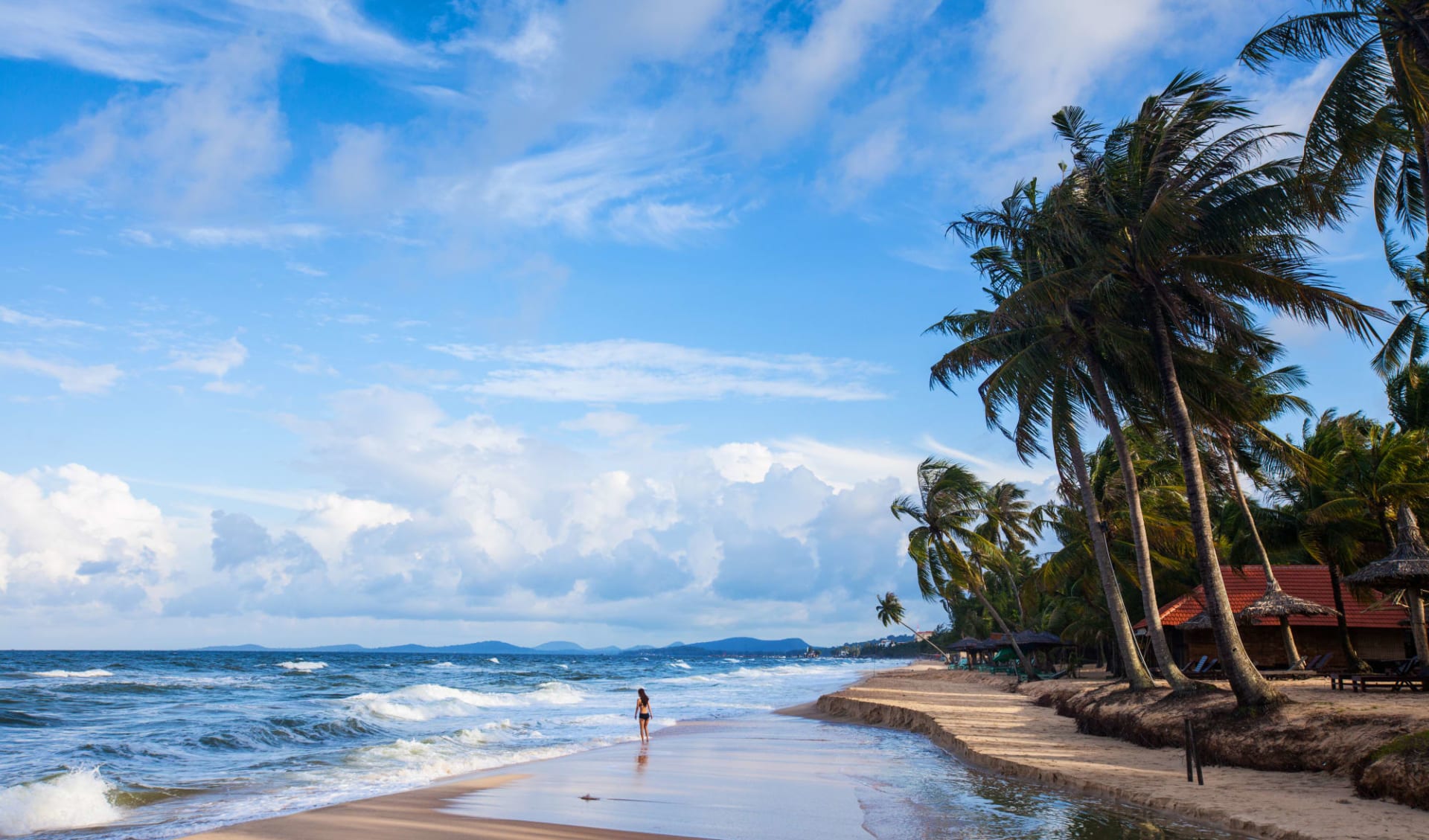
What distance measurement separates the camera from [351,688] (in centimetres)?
4281

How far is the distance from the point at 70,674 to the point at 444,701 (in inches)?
1289

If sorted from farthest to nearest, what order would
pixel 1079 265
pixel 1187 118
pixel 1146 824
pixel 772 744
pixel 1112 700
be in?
pixel 772 744 < pixel 1112 700 < pixel 1079 265 < pixel 1187 118 < pixel 1146 824

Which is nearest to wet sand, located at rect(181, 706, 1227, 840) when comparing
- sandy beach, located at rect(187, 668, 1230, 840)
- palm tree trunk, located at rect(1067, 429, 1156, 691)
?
sandy beach, located at rect(187, 668, 1230, 840)

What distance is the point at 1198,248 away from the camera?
560 inches

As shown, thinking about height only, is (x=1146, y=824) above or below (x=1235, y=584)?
below

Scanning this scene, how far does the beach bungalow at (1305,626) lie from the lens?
25.4 m

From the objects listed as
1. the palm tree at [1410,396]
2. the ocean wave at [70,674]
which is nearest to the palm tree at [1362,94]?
the palm tree at [1410,396]

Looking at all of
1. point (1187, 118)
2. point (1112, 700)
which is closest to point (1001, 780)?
point (1112, 700)

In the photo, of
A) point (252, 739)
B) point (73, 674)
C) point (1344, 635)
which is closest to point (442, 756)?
point (252, 739)

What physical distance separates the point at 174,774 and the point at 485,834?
9.22 m

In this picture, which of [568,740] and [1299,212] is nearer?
[1299,212]

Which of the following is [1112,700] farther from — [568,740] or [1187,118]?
[568,740]

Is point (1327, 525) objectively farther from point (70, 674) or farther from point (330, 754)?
point (70, 674)

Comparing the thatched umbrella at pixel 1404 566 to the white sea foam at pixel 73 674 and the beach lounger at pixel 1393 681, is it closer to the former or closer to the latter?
the beach lounger at pixel 1393 681
